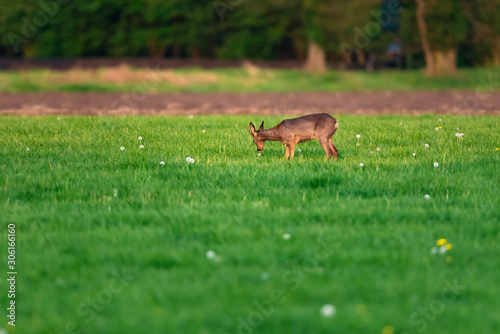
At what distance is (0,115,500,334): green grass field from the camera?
4.90 meters

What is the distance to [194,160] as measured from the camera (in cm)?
1065

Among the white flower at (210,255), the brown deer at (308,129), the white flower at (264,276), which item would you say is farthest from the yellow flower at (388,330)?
the brown deer at (308,129)

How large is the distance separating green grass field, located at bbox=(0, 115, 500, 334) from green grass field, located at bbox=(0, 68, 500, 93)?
17376 mm

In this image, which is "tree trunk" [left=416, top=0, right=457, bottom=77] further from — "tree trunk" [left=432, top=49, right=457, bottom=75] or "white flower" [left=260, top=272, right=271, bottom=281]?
"white flower" [left=260, top=272, right=271, bottom=281]

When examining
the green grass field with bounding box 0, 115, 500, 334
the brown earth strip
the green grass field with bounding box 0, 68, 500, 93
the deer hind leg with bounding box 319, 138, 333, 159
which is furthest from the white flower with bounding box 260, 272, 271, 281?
the green grass field with bounding box 0, 68, 500, 93

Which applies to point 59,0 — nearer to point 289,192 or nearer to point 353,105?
point 353,105

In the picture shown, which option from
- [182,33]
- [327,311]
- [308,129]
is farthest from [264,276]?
[182,33]

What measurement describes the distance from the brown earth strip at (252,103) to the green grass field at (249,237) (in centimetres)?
799

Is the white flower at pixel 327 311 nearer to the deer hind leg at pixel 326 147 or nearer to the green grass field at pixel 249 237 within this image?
the green grass field at pixel 249 237

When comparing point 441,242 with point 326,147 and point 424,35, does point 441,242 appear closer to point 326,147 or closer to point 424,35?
point 326,147

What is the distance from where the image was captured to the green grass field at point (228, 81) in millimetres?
29000

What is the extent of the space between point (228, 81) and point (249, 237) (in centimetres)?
2620

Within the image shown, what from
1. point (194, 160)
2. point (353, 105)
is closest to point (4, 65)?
point (353, 105)

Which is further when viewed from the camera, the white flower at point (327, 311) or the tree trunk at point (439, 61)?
the tree trunk at point (439, 61)
